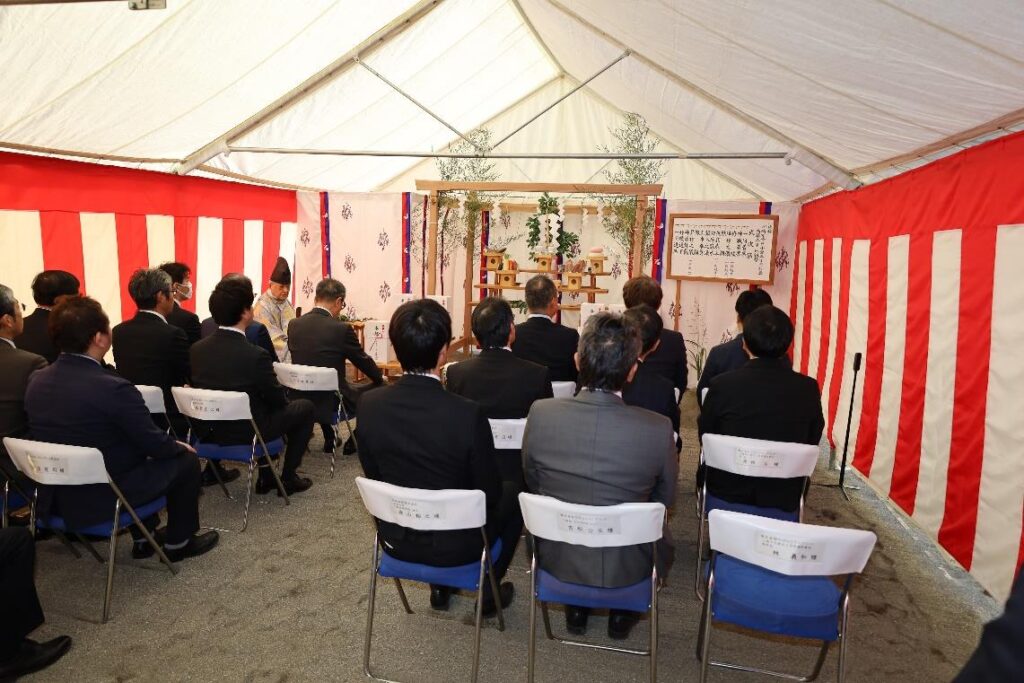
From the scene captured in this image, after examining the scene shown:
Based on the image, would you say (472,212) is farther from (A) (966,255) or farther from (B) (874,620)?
(B) (874,620)

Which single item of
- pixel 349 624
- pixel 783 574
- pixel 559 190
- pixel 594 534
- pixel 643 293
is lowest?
pixel 349 624

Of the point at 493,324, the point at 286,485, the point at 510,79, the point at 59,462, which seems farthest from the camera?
the point at 510,79

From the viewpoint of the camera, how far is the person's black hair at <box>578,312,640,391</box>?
7.23 ft

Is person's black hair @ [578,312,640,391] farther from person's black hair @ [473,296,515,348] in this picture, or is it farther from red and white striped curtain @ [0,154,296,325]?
red and white striped curtain @ [0,154,296,325]

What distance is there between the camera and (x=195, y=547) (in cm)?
327

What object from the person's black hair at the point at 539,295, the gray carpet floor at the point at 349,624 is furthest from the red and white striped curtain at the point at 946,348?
the person's black hair at the point at 539,295

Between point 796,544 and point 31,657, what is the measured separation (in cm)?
265

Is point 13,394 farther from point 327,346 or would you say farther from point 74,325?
point 327,346

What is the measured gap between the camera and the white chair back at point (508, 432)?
296 centimetres

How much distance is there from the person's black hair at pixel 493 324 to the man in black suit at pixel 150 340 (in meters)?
1.94

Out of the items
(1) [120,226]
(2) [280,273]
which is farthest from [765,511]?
(1) [120,226]

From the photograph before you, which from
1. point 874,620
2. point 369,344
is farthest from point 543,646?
point 369,344

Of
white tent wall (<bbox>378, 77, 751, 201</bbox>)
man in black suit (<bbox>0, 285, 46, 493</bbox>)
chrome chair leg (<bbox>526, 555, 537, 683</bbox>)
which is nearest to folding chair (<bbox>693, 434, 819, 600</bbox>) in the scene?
chrome chair leg (<bbox>526, 555, 537, 683</bbox>)

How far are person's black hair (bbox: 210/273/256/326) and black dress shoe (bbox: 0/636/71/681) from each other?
175cm
